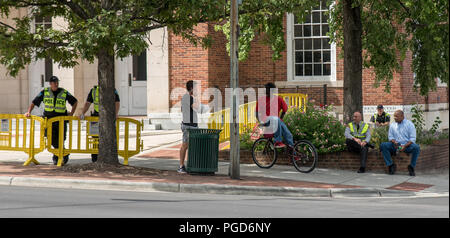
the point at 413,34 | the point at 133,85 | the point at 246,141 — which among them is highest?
the point at 413,34

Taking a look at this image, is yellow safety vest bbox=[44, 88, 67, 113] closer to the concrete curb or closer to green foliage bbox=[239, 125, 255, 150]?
the concrete curb

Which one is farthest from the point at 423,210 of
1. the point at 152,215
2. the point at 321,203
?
the point at 152,215

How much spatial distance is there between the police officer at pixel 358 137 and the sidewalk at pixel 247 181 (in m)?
0.48

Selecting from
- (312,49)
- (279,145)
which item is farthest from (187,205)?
(312,49)

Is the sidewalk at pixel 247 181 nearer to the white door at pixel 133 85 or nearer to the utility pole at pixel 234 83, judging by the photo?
the utility pole at pixel 234 83

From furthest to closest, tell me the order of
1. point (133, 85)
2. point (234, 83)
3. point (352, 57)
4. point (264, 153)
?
point (133, 85)
point (352, 57)
point (264, 153)
point (234, 83)

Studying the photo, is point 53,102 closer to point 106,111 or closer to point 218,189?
point 106,111

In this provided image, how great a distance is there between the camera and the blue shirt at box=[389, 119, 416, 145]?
45.3 ft

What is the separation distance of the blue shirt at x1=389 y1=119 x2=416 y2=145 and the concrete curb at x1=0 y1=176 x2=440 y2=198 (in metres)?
2.25

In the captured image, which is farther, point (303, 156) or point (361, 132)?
point (361, 132)

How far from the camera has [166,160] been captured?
1567 centimetres

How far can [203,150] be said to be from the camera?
12.9 metres

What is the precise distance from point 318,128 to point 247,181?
3064mm

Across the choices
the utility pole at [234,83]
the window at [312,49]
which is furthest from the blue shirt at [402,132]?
the window at [312,49]
